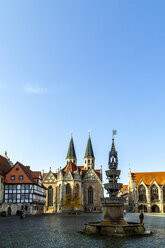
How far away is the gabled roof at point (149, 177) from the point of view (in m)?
85.8

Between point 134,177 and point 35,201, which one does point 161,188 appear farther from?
point 35,201

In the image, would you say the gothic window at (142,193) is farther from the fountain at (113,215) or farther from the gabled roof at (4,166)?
the fountain at (113,215)

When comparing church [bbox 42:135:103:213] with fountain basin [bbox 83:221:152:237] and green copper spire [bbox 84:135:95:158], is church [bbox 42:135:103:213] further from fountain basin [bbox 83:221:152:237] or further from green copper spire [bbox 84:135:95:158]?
fountain basin [bbox 83:221:152:237]

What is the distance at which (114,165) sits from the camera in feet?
69.9

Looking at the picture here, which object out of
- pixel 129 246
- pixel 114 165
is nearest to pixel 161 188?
pixel 114 165

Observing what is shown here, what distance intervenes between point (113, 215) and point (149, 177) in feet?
241

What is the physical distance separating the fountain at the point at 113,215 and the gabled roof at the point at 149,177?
6930 cm

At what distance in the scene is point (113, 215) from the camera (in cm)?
1888

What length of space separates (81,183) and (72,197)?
10.7 m

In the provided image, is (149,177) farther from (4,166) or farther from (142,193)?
(4,166)

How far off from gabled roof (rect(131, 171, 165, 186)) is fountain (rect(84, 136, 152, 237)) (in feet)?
227

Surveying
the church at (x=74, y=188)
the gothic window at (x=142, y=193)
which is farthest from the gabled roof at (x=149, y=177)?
the church at (x=74, y=188)

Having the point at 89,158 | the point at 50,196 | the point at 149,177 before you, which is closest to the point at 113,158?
the point at 50,196

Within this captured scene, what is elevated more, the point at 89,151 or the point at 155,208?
the point at 89,151
